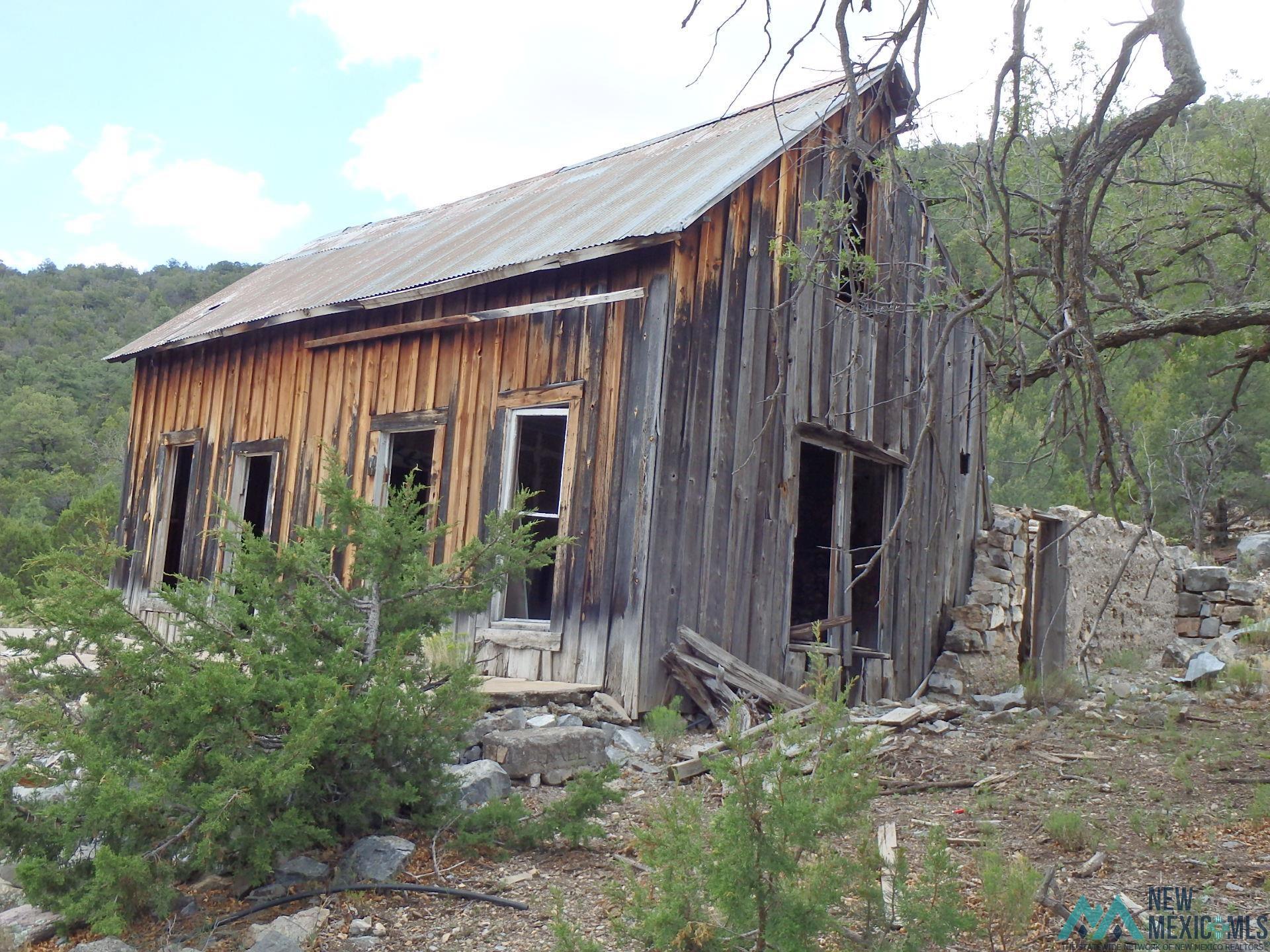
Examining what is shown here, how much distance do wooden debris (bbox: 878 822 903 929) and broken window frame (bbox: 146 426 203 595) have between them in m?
8.51

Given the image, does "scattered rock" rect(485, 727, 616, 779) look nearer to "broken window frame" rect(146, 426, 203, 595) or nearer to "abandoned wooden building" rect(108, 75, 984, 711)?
"abandoned wooden building" rect(108, 75, 984, 711)

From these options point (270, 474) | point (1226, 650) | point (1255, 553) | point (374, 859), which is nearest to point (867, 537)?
point (1226, 650)

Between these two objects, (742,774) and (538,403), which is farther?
(538,403)

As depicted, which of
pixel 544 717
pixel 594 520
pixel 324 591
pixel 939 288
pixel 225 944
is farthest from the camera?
pixel 939 288

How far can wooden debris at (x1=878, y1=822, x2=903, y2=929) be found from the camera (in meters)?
3.29

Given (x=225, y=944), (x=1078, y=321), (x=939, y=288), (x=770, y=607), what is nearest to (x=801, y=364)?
(x=770, y=607)

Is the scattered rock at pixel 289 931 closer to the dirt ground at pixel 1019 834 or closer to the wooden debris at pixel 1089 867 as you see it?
the dirt ground at pixel 1019 834

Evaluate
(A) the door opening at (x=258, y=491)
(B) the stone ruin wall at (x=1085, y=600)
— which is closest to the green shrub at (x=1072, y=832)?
(B) the stone ruin wall at (x=1085, y=600)

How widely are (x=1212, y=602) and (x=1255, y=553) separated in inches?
141

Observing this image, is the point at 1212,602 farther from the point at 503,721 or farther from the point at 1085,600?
the point at 503,721

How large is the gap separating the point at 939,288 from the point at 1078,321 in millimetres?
7037

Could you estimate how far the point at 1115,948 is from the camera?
139 inches

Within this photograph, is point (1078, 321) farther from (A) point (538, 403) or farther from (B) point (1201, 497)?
(B) point (1201, 497)
